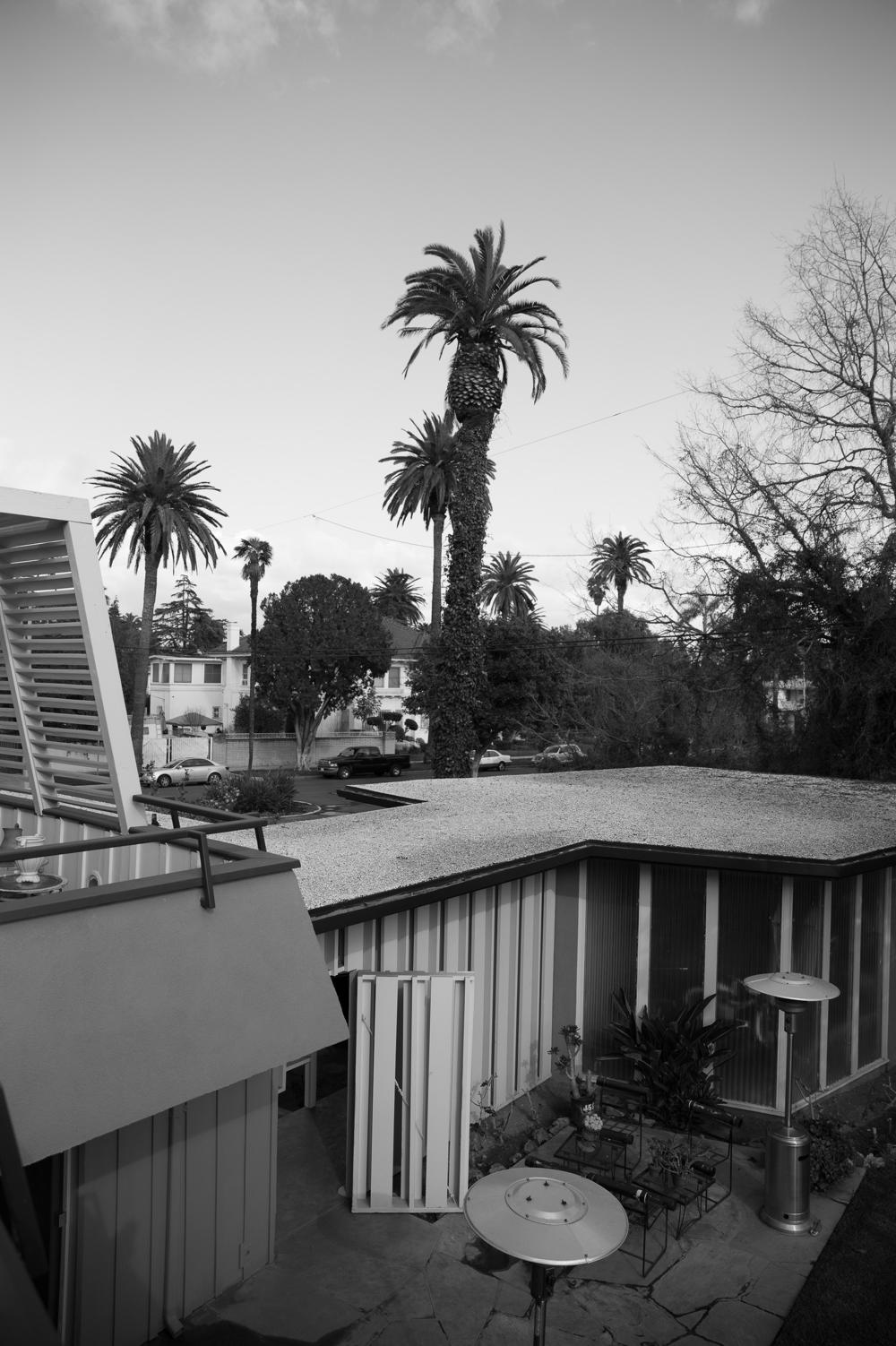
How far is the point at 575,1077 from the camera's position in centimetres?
874

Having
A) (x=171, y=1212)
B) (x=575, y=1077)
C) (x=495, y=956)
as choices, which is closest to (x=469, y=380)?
(x=495, y=956)

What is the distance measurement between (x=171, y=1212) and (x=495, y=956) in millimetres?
4117

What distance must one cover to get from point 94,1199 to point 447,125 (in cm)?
1884

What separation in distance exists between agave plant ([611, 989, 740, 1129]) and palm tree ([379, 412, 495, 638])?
31895 millimetres

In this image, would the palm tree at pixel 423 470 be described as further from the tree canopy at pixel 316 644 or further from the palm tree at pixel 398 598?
the palm tree at pixel 398 598

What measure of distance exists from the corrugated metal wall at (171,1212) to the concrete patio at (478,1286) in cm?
33

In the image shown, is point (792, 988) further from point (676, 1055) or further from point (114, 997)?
point (114, 997)

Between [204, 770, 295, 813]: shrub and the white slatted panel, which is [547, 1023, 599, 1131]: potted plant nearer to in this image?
the white slatted panel

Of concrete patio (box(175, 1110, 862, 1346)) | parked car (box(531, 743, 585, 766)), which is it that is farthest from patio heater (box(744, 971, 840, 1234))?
parked car (box(531, 743, 585, 766))

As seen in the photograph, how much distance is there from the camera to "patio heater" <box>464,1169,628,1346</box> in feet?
13.6

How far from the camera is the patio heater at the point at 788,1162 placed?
23.5 feet

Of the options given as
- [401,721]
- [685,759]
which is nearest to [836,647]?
[685,759]

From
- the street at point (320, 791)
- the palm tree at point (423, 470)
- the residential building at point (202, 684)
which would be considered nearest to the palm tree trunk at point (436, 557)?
the palm tree at point (423, 470)

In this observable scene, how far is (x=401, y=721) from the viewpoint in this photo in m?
61.0
